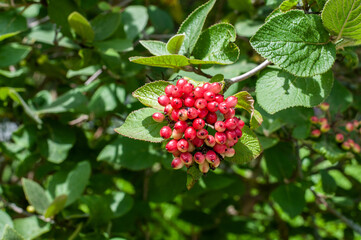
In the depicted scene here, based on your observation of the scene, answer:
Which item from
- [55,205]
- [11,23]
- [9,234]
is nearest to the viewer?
[9,234]

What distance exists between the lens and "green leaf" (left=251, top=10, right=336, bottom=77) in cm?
90

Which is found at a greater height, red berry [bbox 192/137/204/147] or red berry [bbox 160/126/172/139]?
red berry [bbox 160/126/172/139]

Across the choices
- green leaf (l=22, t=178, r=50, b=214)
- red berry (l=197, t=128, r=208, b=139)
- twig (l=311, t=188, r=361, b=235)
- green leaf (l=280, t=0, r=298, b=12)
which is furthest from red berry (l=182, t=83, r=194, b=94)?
twig (l=311, t=188, r=361, b=235)

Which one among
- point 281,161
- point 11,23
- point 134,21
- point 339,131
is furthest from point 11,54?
point 339,131

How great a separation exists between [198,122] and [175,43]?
0.28 meters

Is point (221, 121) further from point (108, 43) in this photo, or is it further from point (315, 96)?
point (108, 43)

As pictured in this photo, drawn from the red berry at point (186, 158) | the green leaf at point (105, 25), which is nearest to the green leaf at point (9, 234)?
the red berry at point (186, 158)

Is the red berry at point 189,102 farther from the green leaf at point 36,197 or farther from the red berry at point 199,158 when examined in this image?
the green leaf at point 36,197

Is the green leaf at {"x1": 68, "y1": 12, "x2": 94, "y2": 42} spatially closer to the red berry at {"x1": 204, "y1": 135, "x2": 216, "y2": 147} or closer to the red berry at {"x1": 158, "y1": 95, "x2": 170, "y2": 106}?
the red berry at {"x1": 158, "y1": 95, "x2": 170, "y2": 106}

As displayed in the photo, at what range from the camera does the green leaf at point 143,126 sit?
2.89 ft

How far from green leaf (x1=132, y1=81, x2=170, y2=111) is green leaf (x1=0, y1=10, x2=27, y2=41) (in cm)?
99

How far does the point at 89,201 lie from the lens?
1481 mm

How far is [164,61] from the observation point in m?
0.92

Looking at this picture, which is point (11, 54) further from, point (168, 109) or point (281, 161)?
point (281, 161)
